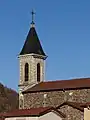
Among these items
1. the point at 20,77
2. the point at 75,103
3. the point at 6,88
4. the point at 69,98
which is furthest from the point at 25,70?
the point at 6,88

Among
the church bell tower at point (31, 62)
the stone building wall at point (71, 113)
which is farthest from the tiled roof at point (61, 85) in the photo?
the stone building wall at point (71, 113)

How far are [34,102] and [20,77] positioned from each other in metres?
4.82

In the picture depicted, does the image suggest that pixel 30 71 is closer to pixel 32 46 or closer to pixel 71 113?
pixel 32 46

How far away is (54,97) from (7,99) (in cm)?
3882

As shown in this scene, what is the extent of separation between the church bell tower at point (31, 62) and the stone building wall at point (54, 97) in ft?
7.45

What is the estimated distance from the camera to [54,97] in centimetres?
5325

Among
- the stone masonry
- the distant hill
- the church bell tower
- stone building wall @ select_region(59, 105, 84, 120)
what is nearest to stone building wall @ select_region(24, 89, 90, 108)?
the stone masonry

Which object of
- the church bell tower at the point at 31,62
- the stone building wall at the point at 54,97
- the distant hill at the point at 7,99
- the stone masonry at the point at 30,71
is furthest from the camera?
the distant hill at the point at 7,99

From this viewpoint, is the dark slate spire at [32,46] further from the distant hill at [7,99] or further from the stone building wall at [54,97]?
the distant hill at [7,99]

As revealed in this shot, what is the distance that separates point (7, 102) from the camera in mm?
89000

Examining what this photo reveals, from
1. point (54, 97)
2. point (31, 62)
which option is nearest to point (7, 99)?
point (31, 62)

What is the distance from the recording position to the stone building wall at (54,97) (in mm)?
50375

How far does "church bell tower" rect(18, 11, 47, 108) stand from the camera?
5769 cm

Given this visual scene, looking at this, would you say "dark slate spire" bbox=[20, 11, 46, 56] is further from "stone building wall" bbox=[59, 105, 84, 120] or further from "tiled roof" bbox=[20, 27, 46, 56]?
"stone building wall" bbox=[59, 105, 84, 120]
